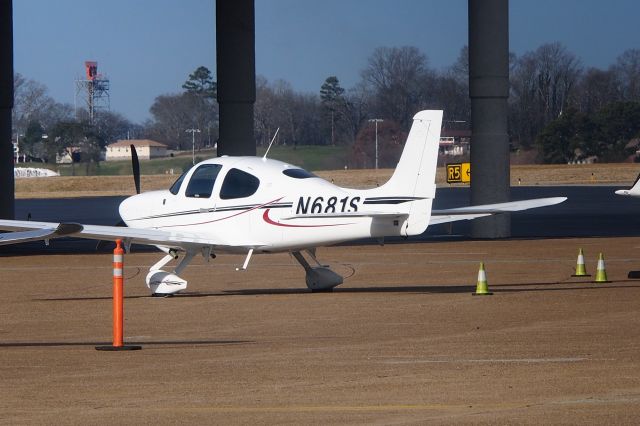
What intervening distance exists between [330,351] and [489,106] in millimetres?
23325

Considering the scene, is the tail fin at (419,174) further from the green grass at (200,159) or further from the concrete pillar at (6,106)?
the green grass at (200,159)

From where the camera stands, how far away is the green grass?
108 m

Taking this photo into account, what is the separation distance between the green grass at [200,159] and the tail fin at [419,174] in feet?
261

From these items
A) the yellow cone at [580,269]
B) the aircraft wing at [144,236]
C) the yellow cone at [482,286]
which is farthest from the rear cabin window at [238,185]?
the yellow cone at [580,269]

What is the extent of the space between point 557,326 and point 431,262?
12.2 metres

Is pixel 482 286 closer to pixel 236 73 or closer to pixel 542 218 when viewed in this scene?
pixel 236 73

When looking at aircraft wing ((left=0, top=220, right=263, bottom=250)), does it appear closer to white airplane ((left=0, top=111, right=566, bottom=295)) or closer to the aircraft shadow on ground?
white airplane ((left=0, top=111, right=566, bottom=295))

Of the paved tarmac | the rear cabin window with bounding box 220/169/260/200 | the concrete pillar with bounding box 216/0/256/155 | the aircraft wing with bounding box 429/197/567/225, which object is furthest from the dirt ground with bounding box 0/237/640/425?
the concrete pillar with bounding box 216/0/256/155

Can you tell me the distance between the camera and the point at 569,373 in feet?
39.7

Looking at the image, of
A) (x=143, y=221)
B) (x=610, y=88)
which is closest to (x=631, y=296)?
(x=143, y=221)

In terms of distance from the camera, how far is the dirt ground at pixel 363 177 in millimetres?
93125

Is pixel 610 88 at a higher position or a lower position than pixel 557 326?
higher

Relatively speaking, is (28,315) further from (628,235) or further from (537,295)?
(628,235)

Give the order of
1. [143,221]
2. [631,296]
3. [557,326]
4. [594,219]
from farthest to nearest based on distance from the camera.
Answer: [594,219] < [143,221] < [631,296] < [557,326]
